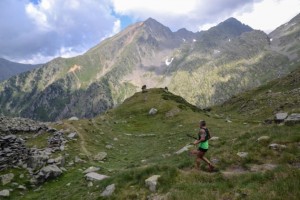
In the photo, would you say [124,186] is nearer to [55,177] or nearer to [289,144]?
[289,144]

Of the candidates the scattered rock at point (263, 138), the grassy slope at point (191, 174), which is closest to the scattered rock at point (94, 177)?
the grassy slope at point (191, 174)

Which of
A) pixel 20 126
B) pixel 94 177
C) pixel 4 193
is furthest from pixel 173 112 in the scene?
pixel 4 193

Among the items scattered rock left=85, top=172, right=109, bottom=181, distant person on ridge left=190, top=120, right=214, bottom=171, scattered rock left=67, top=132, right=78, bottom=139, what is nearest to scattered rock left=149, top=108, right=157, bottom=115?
scattered rock left=67, top=132, right=78, bottom=139

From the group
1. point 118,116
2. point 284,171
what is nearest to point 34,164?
point 284,171

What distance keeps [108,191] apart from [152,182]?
3.20 m

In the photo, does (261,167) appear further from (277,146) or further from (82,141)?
(82,141)

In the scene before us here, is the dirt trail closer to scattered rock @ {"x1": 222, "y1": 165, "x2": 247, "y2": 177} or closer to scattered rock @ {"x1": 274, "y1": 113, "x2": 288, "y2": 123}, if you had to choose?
scattered rock @ {"x1": 274, "y1": 113, "x2": 288, "y2": 123}

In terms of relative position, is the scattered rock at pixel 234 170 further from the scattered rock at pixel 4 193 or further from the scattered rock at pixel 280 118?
the scattered rock at pixel 4 193

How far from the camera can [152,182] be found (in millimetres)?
18797

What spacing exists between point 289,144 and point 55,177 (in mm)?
20729

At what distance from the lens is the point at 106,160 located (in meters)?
38.4

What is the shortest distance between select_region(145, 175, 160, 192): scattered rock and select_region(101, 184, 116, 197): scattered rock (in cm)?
238

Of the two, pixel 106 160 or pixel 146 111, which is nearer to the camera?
pixel 106 160

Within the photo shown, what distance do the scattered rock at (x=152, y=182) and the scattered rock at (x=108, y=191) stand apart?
2.38 metres
